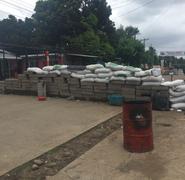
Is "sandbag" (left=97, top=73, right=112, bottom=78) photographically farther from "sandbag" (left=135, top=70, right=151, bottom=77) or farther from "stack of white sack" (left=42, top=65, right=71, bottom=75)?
"stack of white sack" (left=42, top=65, right=71, bottom=75)

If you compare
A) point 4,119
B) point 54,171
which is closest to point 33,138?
point 54,171

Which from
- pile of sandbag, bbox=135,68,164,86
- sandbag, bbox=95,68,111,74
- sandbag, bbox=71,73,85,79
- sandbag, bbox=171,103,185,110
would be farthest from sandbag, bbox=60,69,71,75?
sandbag, bbox=171,103,185,110

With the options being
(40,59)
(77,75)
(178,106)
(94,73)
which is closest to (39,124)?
(178,106)

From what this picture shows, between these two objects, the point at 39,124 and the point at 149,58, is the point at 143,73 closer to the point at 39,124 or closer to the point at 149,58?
the point at 39,124

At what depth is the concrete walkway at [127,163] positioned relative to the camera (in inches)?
198

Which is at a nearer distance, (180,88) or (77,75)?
(180,88)

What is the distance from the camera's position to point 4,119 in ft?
33.1

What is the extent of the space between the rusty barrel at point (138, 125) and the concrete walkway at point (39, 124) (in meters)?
1.55

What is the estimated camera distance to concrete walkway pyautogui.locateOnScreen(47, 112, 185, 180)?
502 centimetres

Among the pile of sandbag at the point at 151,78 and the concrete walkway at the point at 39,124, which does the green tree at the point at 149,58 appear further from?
the concrete walkway at the point at 39,124

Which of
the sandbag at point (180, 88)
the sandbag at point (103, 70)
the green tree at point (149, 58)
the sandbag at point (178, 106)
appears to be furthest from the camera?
the green tree at point (149, 58)

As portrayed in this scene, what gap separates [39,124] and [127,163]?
4012mm

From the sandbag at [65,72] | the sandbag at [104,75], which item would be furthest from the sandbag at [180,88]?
the sandbag at [65,72]

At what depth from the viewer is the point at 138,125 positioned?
6.21 metres
